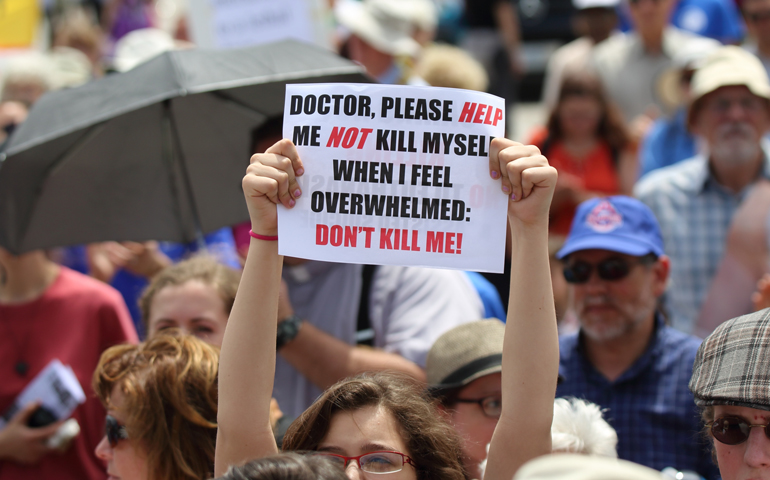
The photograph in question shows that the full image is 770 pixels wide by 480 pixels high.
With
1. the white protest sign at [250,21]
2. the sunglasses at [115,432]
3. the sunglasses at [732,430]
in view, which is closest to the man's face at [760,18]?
the white protest sign at [250,21]

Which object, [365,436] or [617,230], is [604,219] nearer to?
[617,230]

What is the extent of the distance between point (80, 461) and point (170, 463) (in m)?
1.27

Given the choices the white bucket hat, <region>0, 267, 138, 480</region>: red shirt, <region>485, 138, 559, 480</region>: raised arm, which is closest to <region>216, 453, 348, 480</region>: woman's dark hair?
<region>485, 138, 559, 480</region>: raised arm

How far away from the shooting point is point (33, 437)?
363 centimetres

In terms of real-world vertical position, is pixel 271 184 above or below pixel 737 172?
below

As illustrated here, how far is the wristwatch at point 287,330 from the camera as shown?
10.7 feet

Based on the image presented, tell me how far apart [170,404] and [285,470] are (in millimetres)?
1034

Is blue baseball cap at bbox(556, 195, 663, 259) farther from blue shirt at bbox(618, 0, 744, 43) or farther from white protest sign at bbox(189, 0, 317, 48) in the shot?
blue shirt at bbox(618, 0, 744, 43)

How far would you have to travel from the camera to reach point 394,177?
2.29 meters

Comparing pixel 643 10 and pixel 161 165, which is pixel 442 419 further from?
pixel 643 10

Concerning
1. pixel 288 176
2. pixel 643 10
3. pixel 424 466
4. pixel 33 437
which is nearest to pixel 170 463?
pixel 424 466

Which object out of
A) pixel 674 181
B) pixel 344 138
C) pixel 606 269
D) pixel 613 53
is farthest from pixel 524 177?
pixel 613 53

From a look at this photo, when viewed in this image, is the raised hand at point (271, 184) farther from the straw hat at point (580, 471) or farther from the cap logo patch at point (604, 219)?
the cap logo patch at point (604, 219)

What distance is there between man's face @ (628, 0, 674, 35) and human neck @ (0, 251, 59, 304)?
4.15 meters
